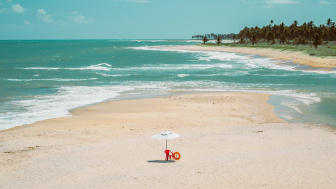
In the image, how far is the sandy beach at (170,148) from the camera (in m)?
12.3

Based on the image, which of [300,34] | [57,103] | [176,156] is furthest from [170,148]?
[300,34]

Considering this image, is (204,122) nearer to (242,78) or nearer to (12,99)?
(12,99)

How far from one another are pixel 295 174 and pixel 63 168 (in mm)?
9374

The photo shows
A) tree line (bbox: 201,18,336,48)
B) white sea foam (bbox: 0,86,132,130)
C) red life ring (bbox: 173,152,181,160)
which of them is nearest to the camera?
red life ring (bbox: 173,152,181,160)

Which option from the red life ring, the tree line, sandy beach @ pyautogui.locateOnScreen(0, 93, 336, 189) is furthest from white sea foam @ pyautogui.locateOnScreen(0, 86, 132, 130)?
the tree line

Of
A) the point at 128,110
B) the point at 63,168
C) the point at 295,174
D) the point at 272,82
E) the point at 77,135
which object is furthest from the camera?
the point at 272,82

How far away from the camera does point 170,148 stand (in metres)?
16.0

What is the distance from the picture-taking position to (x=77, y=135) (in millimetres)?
18375

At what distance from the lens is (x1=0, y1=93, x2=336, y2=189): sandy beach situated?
12.3 m

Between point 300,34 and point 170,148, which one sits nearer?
point 170,148

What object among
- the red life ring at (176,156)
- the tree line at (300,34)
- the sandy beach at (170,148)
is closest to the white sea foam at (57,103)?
the sandy beach at (170,148)

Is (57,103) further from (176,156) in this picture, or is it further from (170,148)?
(176,156)

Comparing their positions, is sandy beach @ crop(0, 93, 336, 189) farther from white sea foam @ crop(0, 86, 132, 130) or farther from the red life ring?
white sea foam @ crop(0, 86, 132, 130)

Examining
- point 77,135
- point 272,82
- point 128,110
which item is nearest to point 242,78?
point 272,82
